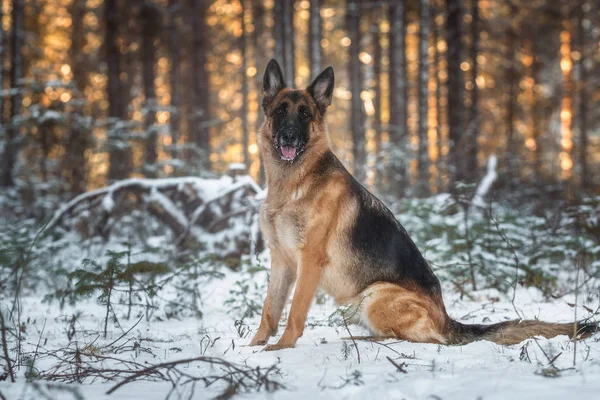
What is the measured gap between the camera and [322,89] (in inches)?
189

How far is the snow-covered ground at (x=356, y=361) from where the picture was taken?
264cm

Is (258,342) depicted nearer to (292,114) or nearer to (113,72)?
(292,114)

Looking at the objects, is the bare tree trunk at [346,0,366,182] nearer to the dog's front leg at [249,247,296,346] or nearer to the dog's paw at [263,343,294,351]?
the dog's front leg at [249,247,296,346]

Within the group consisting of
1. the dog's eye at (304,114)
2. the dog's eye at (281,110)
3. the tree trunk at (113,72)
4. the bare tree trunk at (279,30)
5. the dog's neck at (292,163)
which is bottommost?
the dog's neck at (292,163)

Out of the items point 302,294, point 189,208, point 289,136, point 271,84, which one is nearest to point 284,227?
point 302,294

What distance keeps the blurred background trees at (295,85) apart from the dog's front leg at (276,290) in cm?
352

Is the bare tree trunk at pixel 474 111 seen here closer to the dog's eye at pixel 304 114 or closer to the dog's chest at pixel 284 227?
the dog's eye at pixel 304 114

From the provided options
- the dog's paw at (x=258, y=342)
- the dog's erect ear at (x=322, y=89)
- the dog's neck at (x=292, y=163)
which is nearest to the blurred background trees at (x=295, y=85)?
the dog's erect ear at (x=322, y=89)

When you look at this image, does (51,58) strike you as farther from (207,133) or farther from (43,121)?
(43,121)

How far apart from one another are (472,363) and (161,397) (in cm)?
207

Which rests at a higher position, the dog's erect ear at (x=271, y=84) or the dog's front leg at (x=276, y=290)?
the dog's erect ear at (x=271, y=84)

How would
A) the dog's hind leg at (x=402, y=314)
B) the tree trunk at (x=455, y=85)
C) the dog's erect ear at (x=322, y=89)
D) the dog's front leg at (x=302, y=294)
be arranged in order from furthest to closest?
the tree trunk at (x=455, y=85), the dog's erect ear at (x=322, y=89), the dog's front leg at (x=302, y=294), the dog's hind leg at (x=402, y=314)

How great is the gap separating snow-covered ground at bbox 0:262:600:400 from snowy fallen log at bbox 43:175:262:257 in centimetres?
260

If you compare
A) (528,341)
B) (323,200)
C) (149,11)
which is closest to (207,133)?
(149,11)
